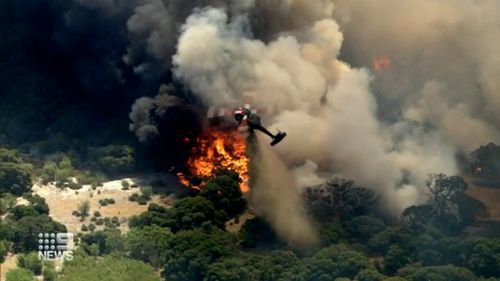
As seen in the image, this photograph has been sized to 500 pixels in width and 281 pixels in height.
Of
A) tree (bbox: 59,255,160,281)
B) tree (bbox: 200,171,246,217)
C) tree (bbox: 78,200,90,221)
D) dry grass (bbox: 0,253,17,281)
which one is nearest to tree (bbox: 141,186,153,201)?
tree (bbox: 78,200,90,221)

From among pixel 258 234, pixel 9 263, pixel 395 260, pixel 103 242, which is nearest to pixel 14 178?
pixel 9 263

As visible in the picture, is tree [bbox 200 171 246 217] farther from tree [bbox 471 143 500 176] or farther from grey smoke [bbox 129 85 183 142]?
tree [bbox 471 143 500 176]

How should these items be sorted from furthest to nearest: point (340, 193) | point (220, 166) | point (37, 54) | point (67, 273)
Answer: point (37, 54) → point (220, 166) → point (340, 193) → point (67, 273)

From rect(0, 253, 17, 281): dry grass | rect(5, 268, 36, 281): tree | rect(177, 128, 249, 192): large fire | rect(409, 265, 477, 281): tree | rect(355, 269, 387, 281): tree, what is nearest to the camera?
rect(5, 268, 36, 281): tree

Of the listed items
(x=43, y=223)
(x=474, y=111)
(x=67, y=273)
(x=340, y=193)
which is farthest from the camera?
(x=474, y=111)

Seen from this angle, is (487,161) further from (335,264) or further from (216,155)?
(216,155)

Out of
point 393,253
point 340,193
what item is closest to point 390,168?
point 340,193

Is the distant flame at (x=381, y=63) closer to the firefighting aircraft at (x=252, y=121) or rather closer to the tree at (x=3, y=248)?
the firefighting aircraft at (x=252, y=121)

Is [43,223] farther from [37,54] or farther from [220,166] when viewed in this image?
[37,54]
